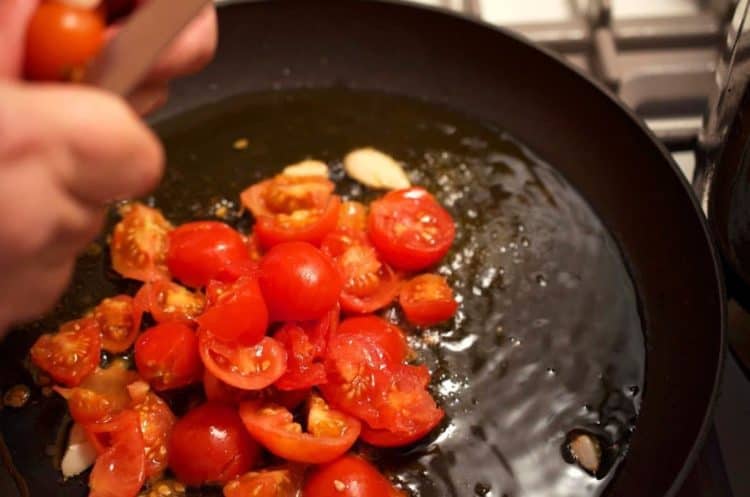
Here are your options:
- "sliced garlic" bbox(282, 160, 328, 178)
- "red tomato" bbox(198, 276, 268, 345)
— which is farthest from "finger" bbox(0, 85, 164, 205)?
"sliced garlic" bbox(282, 160, 328, 178)

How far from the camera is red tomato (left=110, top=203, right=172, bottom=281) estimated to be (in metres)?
0.98

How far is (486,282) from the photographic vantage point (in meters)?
1.01

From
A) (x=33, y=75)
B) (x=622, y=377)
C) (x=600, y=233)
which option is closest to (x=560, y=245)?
(x=600, y=233)

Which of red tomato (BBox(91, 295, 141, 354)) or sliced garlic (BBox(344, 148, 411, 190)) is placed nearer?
red tomato (BBox(91, 295, 141, 354))

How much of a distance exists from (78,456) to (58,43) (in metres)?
0.46

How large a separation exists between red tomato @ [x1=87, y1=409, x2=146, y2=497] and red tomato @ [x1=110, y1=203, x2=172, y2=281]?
0.20m

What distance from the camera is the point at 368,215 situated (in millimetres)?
1042

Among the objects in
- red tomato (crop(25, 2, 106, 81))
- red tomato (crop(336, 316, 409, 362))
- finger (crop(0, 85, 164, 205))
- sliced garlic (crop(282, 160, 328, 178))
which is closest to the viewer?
Result: finger (crop(0, 85, 164, 205))

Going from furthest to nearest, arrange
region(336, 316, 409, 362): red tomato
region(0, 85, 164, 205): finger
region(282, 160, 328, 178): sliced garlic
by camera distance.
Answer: region(282, 160, 328, 178): sliced garlic
region(336, 316, 409, 362): red tomato
region(0, 85, 164, 205): finger

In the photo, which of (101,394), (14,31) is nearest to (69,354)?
(101,394)

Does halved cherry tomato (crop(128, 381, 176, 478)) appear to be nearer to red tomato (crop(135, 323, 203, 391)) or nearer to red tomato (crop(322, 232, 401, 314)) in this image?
red tomato (crop(135, 323, 203, 391))

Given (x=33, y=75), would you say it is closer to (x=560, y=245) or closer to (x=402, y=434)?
(x=402, y=434)

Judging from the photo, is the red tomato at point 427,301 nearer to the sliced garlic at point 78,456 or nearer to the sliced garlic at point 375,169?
the sliced garlic at point 375,169

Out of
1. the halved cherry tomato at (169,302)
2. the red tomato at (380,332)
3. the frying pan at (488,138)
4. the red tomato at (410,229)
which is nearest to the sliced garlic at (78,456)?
the frying pan at (488,138)
